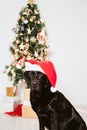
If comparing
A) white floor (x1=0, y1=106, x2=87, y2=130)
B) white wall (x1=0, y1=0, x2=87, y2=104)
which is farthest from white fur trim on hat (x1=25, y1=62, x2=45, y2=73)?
white wall (x1=0, y1=0, x2=87, y2=104)

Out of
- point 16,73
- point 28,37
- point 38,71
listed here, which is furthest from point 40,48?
point 38,71

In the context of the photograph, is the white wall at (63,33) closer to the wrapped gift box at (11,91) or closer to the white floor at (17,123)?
the wrapped gift box at (11,91)

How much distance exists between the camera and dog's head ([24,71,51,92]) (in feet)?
4.81

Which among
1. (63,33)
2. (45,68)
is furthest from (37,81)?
(63,33)

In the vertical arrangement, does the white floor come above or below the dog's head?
below

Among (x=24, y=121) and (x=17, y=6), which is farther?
(x=17, y=6)

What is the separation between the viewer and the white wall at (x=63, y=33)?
3.01 m

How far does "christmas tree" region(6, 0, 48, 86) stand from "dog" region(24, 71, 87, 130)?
1.11m

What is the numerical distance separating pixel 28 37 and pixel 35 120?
852 mm

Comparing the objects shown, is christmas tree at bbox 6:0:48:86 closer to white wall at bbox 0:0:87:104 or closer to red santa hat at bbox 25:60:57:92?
white wall at bbox 0:0:87:104

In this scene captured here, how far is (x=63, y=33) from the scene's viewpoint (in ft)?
9.92

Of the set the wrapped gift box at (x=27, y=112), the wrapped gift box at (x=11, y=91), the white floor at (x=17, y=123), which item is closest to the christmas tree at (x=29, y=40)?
the wrapped gift box at (x=11, y=91)

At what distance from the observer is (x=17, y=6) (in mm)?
3014

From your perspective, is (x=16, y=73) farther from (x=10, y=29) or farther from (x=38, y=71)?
(x=38, y=71)
